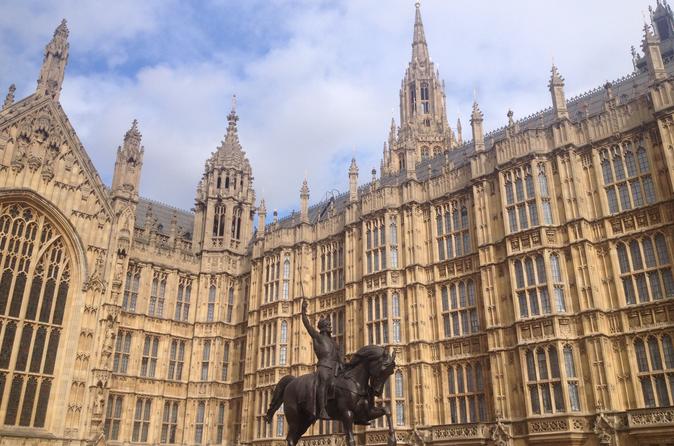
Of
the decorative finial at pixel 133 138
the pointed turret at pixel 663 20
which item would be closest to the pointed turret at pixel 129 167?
the decorative finial at pixel 133 138

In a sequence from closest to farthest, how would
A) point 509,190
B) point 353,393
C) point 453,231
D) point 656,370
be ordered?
point 353,393, point 656,370, point 509,190, point 453,231

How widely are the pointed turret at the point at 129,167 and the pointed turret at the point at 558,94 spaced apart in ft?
90.7

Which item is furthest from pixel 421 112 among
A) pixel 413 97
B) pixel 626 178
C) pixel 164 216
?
pixel 626 178

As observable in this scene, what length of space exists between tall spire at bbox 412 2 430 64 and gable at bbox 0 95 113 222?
165ft

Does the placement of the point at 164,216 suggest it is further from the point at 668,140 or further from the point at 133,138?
the point at 668,140

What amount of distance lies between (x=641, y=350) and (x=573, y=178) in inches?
338

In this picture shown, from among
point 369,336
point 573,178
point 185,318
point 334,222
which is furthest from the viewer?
point 185,318

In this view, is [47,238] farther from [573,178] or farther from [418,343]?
[573,178]

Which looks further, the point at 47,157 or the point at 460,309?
the point at 47,157

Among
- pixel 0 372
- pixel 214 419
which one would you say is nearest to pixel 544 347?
pixel 214 419

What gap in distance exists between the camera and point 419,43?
79.9 m

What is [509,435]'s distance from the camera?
2748 cm

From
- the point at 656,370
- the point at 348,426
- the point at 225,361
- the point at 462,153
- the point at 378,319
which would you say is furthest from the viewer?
the point at 225,361

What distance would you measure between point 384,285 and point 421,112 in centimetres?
4489
